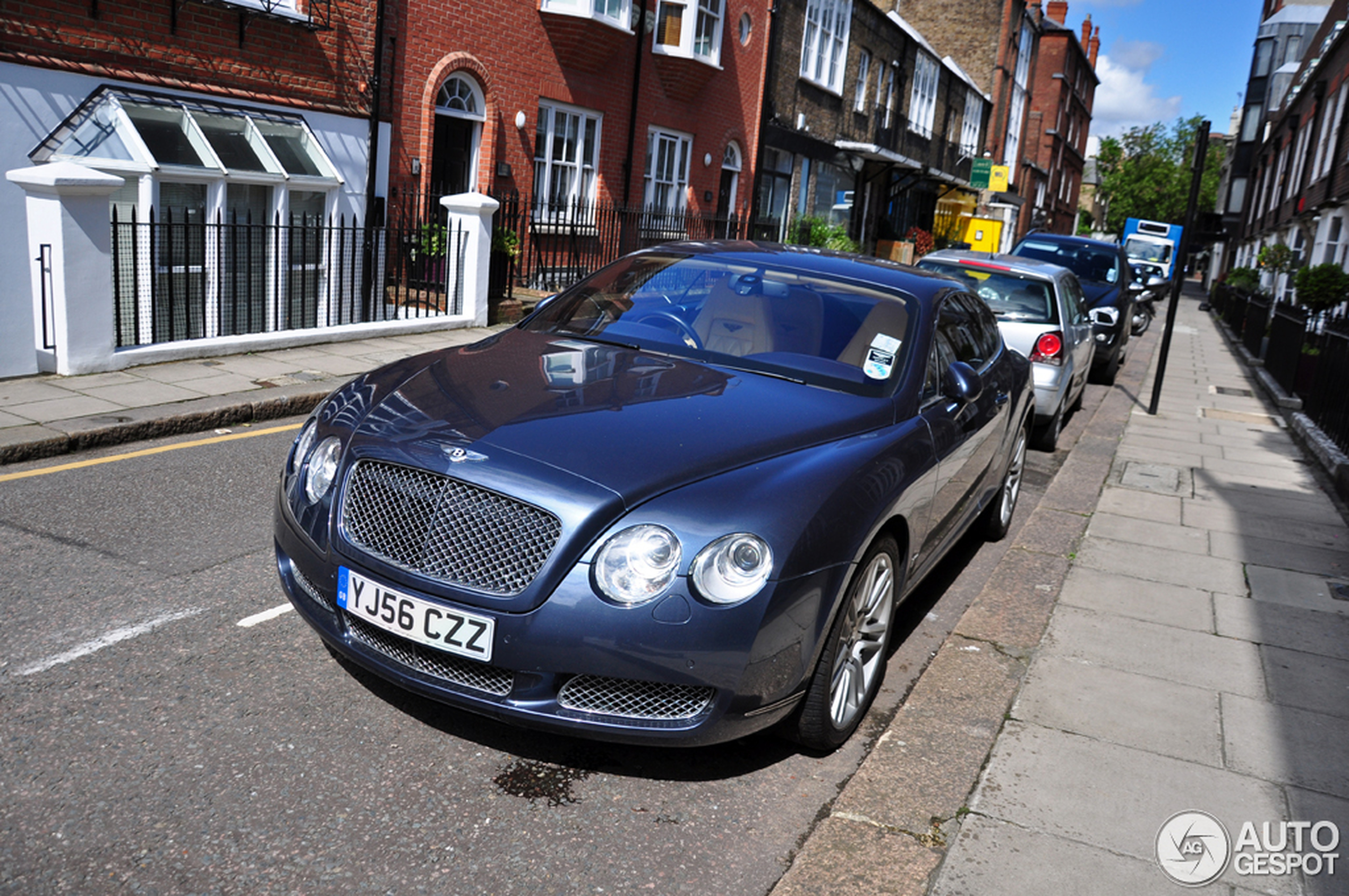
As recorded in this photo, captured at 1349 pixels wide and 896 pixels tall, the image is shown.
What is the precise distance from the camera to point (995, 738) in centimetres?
377

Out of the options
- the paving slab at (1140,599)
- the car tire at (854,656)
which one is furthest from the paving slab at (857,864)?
the paving slab at (1140,599)

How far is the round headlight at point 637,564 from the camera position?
2.89 m

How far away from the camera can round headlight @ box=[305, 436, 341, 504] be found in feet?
11.1

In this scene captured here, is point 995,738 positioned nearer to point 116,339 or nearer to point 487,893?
point 487,893

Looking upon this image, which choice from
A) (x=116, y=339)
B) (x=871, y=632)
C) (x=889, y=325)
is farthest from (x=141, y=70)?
(x=871, y=632)

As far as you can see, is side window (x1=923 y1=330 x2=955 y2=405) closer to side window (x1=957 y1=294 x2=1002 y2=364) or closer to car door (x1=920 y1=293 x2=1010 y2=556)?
car door (x1=920 y1=293 x2=1010 y2=556)

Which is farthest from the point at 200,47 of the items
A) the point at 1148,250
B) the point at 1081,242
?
the point at 1148,250

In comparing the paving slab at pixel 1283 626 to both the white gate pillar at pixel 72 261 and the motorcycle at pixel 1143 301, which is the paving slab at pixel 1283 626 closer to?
the white gate pillar at pixel 72 261

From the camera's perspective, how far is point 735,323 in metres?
4.44

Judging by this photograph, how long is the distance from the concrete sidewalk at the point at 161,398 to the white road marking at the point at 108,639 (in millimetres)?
2782

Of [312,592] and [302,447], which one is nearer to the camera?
[312,592]

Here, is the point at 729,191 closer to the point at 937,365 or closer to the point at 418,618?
the point at 937,365

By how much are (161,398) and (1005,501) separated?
19.3 feet

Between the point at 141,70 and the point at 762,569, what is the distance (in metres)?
10.0
